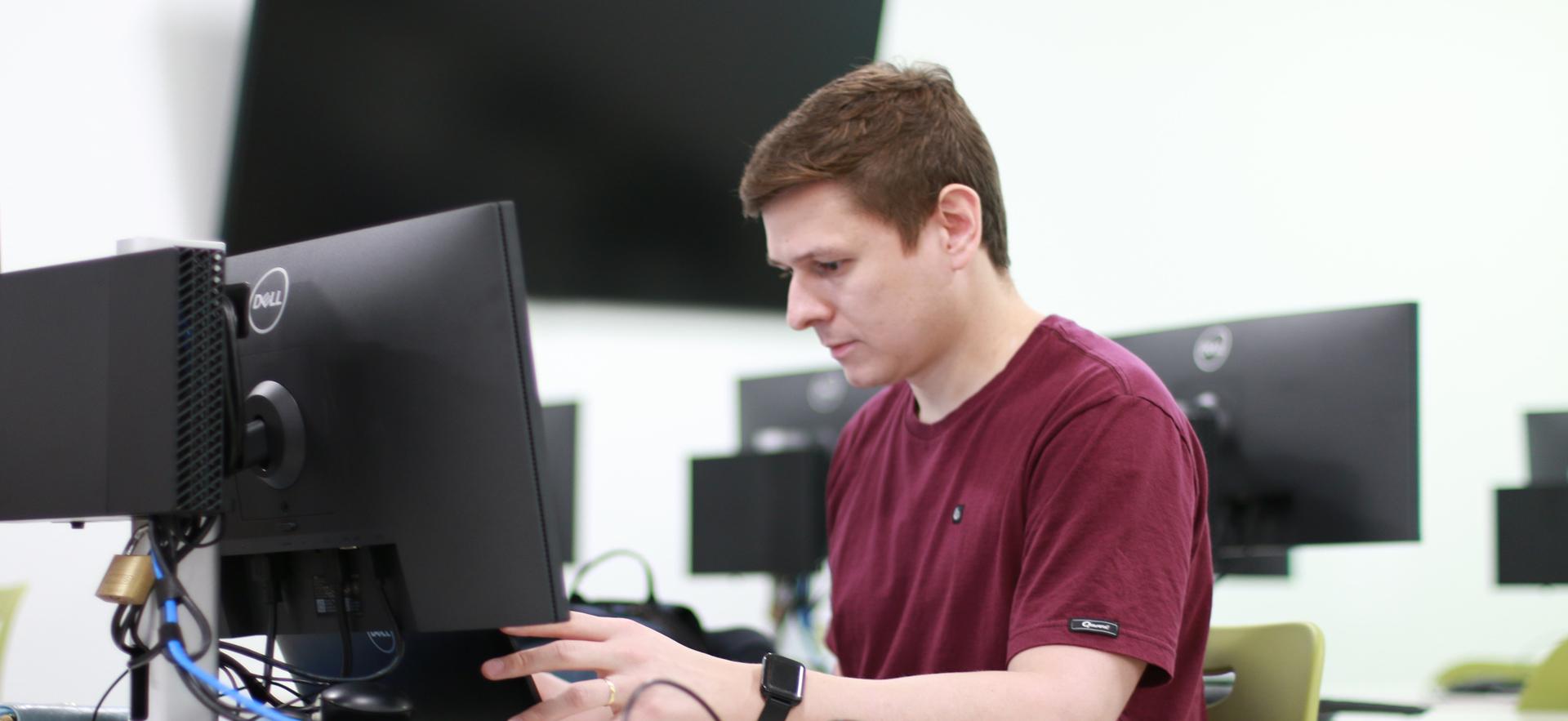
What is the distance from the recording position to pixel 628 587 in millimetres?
3686

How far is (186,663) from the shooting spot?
86 centimetres

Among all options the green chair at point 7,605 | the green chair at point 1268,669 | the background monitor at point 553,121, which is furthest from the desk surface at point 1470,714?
the green chair at point 7,605

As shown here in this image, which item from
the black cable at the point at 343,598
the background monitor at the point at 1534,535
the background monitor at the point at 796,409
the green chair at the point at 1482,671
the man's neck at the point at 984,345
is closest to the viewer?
the black cable at the point at 343,598

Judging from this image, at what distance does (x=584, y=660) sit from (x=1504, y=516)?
2.07 m

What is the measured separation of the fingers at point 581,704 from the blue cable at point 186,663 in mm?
176

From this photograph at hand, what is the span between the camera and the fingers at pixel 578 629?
90 cm

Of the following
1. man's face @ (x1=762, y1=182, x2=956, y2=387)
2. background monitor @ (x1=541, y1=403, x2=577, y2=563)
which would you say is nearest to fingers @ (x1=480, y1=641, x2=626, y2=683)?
man's face @ (x1=762, y1=182, x2=956, y2=387)

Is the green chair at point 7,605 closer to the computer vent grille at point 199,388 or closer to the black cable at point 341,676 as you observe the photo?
the black cable at point 341,676

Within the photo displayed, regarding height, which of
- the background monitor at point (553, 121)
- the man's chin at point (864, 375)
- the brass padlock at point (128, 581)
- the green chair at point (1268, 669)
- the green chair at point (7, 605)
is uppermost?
→ the background monitor at point (553, 121)

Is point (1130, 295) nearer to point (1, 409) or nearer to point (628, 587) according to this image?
point (628, 587)

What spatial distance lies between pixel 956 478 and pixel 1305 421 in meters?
0.78

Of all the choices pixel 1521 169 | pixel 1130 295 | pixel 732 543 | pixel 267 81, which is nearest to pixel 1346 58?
pixel 1521 169

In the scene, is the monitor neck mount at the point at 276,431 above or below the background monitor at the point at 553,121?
below

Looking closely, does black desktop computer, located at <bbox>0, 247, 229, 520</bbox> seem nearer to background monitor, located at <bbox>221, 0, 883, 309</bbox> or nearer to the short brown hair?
the short brown hair
